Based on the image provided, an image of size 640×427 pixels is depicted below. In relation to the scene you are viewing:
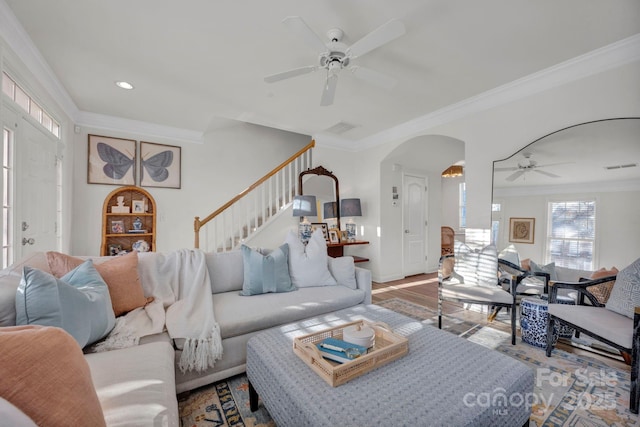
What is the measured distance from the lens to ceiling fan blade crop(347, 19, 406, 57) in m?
1.64

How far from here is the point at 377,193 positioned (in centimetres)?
456

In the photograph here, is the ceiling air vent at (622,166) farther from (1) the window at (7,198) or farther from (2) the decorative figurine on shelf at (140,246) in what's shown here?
(2) the decorative figurine on shelf at (140,246)

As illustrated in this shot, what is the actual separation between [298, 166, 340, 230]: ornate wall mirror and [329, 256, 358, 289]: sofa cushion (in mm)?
2000

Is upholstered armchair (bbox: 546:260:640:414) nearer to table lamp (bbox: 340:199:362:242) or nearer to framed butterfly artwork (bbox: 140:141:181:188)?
table lamp (bbox: 340:199:362:242)

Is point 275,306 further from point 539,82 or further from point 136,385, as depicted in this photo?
point 539,82

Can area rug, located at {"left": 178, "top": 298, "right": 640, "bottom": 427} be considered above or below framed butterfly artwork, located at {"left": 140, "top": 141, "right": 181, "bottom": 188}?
below

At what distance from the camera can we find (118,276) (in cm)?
176

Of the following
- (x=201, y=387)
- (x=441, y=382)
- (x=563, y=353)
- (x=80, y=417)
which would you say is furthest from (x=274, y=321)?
(x=563, y=353)

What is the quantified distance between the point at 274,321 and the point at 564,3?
2918 millimetres

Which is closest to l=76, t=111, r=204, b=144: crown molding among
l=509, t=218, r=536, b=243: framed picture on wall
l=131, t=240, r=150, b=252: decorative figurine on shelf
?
l=131, t=240, r=150, b=252: decorative figurine on shelf

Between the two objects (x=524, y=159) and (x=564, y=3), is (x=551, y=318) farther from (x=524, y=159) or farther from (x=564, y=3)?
(x=564, y=3)

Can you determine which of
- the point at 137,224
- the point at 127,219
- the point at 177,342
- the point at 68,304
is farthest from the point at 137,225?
the point at 68,304

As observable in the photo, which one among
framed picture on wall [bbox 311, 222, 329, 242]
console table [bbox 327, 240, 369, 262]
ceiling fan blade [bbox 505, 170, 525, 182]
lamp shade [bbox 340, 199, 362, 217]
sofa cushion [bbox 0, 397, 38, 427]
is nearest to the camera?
sofa cushion [bbox 0, 397, 38, 427]

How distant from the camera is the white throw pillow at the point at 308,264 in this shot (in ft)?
8.34
